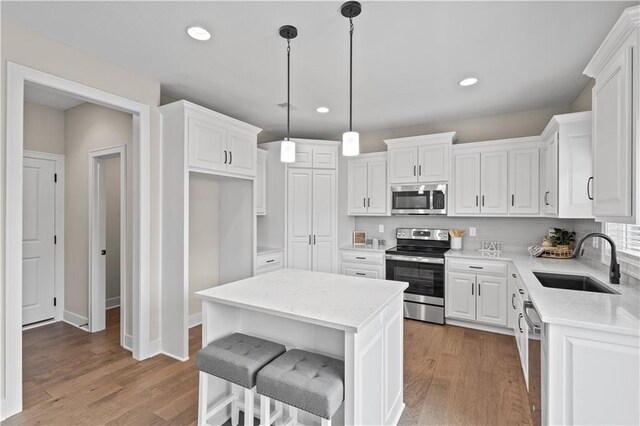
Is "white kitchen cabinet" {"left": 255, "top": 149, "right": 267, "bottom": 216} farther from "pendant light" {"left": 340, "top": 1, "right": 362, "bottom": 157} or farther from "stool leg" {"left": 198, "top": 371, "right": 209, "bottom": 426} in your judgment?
"stool leg" {"left": 198, "top": 371, "right": 209, "bottom": 426}

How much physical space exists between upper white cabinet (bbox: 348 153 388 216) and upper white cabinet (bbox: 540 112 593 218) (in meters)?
2.10

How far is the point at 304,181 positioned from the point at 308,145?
522 millimetres

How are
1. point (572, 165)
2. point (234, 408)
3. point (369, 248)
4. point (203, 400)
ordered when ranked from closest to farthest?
point (203, 400)
point (234, 408)
point (572, 165)
point (369, 248)

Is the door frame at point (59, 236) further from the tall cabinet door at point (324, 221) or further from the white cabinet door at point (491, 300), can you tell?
the white cabinet door at point (491, 300)

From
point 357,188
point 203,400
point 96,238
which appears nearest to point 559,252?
point 357,188

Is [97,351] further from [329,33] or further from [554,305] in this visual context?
[554,305]

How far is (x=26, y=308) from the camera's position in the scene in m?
3.78

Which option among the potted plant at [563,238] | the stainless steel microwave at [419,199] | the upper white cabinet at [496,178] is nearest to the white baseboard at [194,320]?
the stainless steel microwave at [419,199]

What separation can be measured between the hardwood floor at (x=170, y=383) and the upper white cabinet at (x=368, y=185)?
186cm

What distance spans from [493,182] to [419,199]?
0.91m

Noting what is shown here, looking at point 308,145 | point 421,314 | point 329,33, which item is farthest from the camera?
point 308,145

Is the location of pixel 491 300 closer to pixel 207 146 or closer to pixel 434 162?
pixel 434 162

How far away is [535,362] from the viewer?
1941 millimetres

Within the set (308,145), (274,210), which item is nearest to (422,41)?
(308,145)
